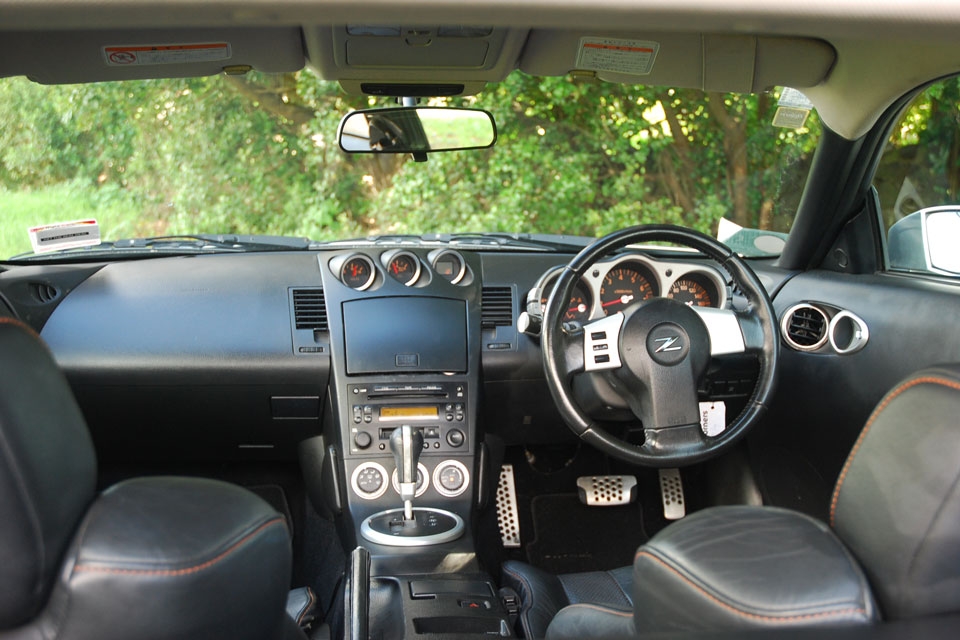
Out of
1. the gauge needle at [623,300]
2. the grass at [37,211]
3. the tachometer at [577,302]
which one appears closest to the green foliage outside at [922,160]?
the gauge needle at [623,300]

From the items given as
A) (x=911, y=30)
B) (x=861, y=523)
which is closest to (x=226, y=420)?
(x=861, y=523)

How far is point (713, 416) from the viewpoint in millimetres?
3381

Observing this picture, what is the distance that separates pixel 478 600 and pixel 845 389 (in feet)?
4.77

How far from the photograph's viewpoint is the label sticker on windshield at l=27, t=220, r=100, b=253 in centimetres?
315

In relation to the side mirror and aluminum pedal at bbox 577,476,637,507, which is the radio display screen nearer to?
aluminum pedal at bbox 577,476,637,507

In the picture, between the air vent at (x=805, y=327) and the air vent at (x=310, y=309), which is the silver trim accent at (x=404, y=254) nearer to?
Result: the air vent at (x=310, y=309)

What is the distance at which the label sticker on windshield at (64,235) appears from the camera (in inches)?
124

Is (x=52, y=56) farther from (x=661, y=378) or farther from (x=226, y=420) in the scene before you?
(x=661, y=378)

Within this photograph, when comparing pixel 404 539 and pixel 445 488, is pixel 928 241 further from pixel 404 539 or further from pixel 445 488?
pixel 404 539

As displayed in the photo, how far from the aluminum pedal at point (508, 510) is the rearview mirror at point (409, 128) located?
4.89ft

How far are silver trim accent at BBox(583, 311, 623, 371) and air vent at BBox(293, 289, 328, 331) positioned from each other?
1130mm

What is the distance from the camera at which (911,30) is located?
988 mm

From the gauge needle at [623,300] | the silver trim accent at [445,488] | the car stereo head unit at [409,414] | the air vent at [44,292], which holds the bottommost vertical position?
the silver trim accent at [445,488]

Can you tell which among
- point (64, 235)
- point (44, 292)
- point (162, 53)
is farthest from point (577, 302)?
point (44, 292)
